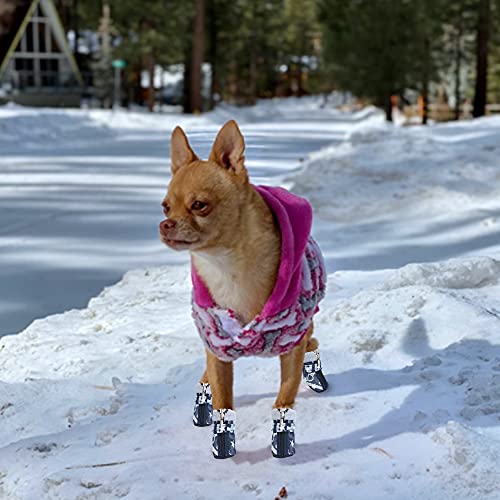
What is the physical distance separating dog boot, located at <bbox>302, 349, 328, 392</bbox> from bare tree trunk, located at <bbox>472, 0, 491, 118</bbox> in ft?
89.8

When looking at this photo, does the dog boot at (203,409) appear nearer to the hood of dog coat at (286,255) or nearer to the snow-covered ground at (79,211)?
the hood of dog coat at (286,255)

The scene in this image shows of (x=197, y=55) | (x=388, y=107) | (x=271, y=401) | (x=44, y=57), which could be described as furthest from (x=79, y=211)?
(x=44, y=57)

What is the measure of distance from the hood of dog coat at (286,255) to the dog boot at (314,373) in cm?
78

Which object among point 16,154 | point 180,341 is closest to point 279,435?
point 180,341

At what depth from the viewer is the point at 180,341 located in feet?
16.8

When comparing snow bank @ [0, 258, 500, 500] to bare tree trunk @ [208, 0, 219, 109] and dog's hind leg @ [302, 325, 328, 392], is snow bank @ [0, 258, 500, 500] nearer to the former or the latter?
dog's hind leg @ [302, 325, 328, 392]

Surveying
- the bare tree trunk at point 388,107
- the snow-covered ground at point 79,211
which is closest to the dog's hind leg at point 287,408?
the snow-covered ground at point 79,211

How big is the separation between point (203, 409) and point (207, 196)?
4.27ft

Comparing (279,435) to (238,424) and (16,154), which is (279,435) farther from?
(16,154)

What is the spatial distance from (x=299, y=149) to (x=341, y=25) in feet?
79.6

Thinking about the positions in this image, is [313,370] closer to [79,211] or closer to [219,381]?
[219,381]

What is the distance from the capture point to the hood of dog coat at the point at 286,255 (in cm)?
320

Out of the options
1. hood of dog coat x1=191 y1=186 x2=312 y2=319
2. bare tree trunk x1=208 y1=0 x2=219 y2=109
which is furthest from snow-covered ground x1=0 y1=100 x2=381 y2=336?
bare tree trunk x1=208 y1=0 x2=219 y2=109

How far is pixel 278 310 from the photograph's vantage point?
10.6 feet
